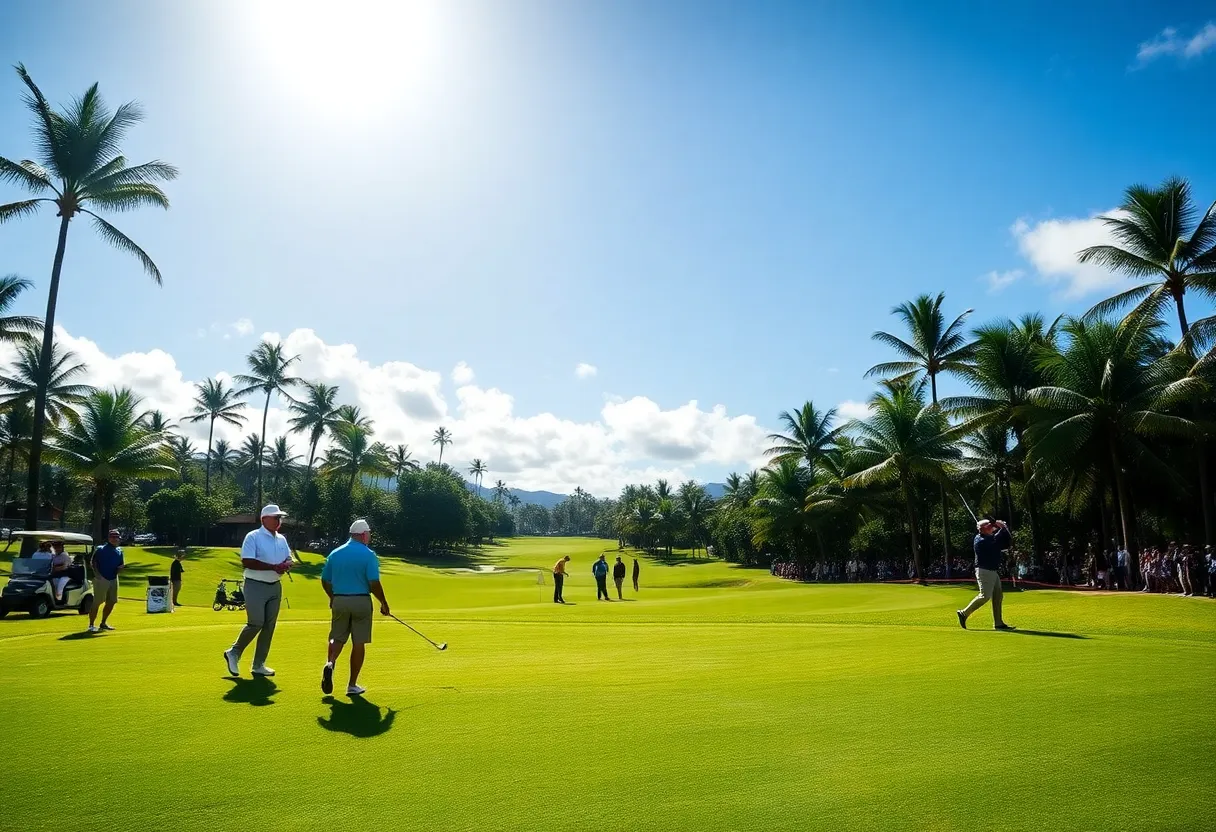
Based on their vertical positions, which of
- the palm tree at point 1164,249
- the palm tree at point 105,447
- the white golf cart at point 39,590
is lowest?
the white golf cart at point 39,590

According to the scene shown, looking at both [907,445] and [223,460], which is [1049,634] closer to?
[907,445]

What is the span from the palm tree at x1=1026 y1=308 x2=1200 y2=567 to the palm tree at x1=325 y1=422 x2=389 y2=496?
62613 mm

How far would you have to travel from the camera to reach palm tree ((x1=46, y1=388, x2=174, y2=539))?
1769 inches

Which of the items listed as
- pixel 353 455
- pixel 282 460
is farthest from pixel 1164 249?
pixel 282 460

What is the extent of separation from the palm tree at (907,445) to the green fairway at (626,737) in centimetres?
3053

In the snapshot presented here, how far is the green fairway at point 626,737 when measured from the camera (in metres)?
4.86

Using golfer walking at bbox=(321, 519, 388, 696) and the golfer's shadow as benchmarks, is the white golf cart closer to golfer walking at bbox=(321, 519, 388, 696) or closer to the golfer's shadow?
golfer walking at bbox=(321, 519, 388, 696)

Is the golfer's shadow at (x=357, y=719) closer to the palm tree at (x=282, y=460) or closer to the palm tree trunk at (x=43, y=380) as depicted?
the palm tree trunk at (x=43, y=380)

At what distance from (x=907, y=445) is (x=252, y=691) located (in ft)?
133

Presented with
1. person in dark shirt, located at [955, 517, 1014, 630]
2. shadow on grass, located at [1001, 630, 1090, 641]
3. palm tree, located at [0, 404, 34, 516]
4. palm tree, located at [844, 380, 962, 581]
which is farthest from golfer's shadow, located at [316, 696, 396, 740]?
palm tree, located at [0, 404, 34, 516]

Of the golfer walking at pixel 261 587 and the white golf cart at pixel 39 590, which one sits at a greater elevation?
the golfer walking at pixel 261 587

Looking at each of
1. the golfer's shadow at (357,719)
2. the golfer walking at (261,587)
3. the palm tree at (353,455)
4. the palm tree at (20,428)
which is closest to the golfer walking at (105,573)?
the golfer walking at (261,587)

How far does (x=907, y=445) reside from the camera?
142 ft

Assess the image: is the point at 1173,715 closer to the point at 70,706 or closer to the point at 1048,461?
the point at 70,706
